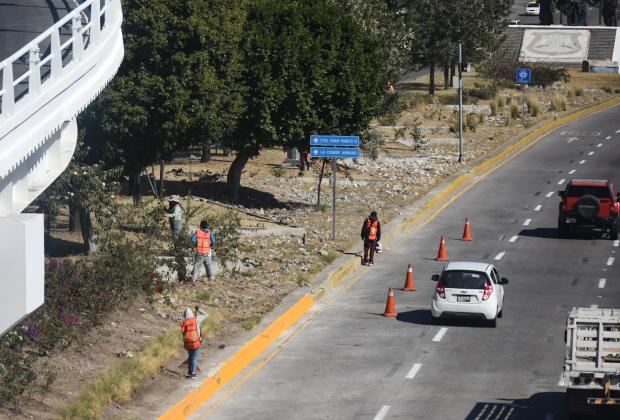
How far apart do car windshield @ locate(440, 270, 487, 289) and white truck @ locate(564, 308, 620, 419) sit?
766cm


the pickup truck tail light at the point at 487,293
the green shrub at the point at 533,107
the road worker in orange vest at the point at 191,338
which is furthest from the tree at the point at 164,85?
the green shrub at the point at 533,107

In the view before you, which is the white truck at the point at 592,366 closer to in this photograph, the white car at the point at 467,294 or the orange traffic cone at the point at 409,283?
the white car at the point at 467,294

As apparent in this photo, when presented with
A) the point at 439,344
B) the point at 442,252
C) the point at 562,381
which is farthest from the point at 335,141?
the point at 562,381

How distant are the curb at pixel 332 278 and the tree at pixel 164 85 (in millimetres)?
6889

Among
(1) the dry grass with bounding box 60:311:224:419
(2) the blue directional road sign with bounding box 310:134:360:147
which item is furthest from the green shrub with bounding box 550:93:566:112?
(1) the dry grass with bounding box 60:311:224:419

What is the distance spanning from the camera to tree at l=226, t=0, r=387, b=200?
43.5m

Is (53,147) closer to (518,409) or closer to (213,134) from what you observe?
(518,409)

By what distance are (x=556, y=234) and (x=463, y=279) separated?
1450 cm

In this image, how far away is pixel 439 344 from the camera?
93.3 feet

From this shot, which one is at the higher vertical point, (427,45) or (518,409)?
(427,45)

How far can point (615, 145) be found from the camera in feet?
211

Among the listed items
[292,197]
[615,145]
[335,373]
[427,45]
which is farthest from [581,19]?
[335,373]

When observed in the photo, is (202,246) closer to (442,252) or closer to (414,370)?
(414,370)

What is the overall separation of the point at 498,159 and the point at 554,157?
300 centimetres
